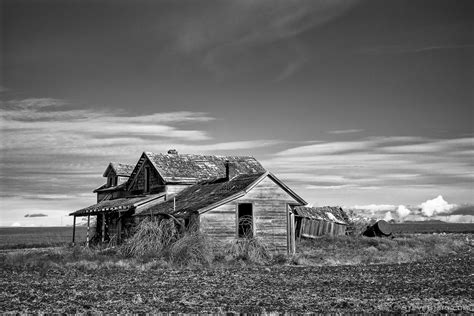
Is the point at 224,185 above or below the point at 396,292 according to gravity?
above

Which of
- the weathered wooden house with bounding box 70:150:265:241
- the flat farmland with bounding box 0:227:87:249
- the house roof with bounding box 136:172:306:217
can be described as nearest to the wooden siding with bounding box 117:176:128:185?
the weathered wooden house with bounding box 70:150:265:241

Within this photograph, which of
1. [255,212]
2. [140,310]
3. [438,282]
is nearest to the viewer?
[140,310]

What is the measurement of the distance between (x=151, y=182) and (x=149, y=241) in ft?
37.2

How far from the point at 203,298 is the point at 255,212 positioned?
15.3 meters

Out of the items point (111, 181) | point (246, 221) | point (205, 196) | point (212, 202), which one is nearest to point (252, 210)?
point (246, 221)

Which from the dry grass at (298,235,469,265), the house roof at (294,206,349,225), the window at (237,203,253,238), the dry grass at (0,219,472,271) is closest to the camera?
the dry grass at (0,219,472,271)

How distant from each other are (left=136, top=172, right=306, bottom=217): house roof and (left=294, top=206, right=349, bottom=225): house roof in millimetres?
7171

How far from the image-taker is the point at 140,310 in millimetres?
12914

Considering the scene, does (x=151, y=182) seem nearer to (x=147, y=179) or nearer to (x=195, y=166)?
(x=147, y=179)

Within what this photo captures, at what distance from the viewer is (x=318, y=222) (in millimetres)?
39781

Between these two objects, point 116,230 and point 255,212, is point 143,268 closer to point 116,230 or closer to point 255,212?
point 255,212

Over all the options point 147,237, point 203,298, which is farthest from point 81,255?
point 203,298

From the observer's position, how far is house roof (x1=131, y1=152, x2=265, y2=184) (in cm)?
3784

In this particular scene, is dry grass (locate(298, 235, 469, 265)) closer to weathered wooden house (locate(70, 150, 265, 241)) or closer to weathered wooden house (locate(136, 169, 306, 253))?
weathered wooden house (locate(136, 169, 306, 253))
